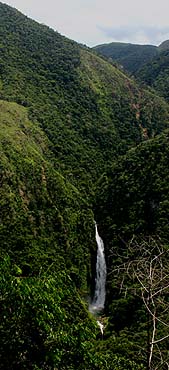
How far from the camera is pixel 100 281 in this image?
46.0 metres

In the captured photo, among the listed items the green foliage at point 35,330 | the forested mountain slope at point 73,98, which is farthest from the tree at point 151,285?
the forested mountain slope at point 73,98

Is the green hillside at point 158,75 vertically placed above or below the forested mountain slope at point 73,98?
above

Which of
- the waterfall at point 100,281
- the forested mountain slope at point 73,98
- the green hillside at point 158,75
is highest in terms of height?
the green hillside at point 158,75

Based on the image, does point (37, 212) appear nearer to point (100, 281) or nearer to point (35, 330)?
point (100, 281)

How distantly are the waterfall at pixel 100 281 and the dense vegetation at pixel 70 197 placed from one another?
2.45ft

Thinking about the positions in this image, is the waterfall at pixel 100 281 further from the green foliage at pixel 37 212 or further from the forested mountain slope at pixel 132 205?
the green foliage at pixel 37 212

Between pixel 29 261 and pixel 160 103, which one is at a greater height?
pixel 160 103

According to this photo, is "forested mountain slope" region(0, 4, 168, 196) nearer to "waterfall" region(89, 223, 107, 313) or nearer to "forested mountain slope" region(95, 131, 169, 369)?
"forested mountain slope" region(95, 131, 169, 369)

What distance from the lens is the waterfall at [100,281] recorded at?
42969 mm

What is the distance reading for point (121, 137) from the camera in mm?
75500

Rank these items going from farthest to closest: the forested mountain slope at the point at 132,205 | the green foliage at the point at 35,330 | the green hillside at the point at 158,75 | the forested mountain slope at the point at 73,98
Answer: the green hillside at the point at 158,75
the forested mountain slope at the point at 73,98
the forested mountain slope at the point at 132,205
the green foliage at the point at 35,330

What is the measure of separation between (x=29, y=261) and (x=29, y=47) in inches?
2224

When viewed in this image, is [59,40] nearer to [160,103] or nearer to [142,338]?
[160,103]

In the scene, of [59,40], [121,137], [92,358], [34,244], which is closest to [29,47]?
[59,40]
